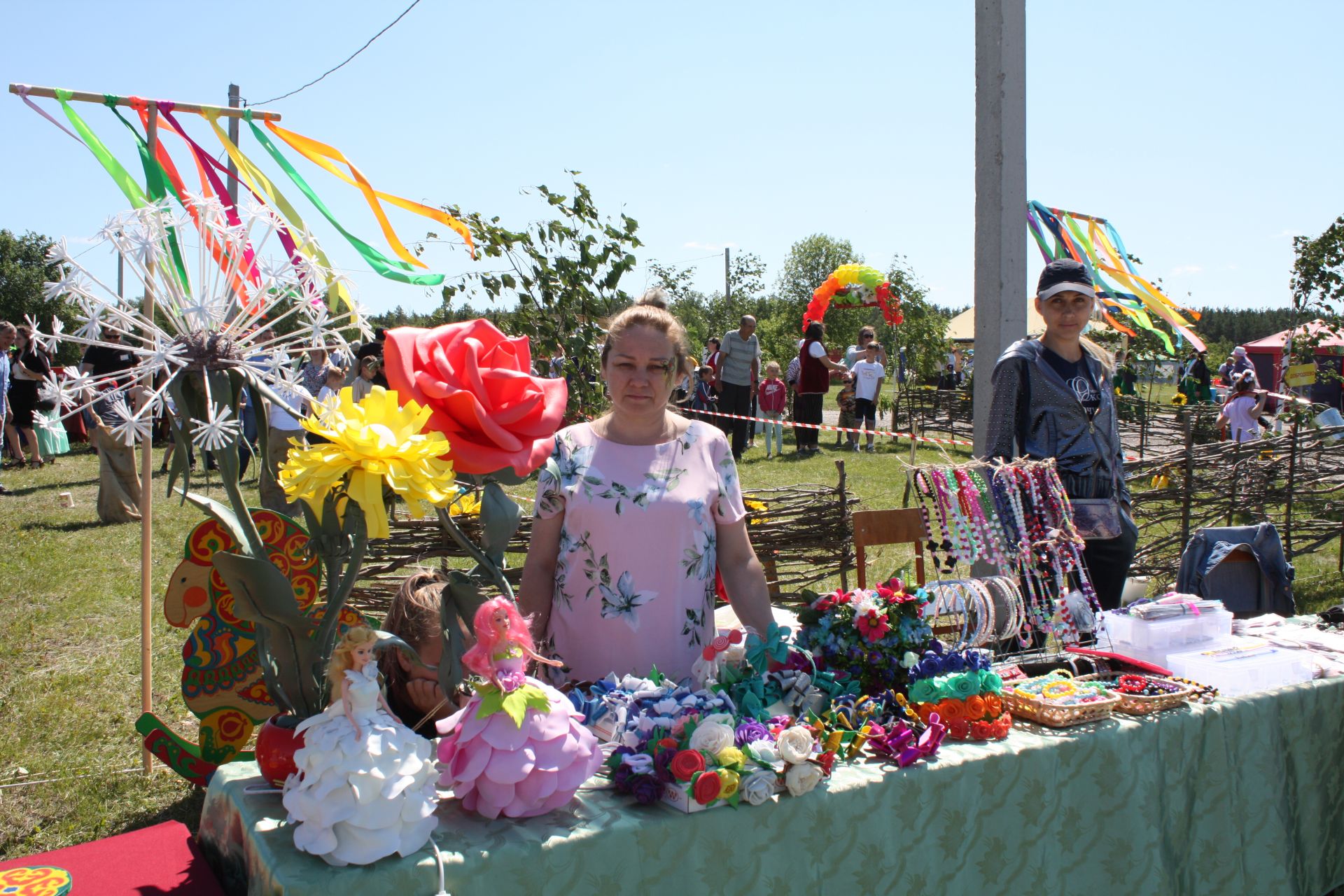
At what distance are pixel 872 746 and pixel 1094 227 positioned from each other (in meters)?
3.59

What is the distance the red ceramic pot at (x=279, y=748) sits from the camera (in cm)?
137

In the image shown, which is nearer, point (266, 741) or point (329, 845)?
point (329, 845)

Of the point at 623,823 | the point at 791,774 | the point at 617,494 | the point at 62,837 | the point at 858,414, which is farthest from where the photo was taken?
the point at 858,414

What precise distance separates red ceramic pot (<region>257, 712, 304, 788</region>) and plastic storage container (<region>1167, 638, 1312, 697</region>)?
6.69ft

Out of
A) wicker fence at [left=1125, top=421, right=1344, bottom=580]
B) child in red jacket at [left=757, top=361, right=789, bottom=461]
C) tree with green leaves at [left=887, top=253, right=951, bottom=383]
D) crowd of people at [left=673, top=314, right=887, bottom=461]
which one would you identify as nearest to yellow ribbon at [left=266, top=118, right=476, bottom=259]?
wicker fence at [left=1125, top=421, right=1344, bottom=580]

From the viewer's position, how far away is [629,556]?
2.06 m

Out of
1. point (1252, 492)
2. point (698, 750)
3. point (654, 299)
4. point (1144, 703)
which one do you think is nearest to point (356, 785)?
point (698, 750)

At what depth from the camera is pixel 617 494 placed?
6.75 ft

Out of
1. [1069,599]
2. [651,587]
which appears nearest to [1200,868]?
[1069,599]

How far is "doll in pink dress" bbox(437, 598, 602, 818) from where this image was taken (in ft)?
4.48

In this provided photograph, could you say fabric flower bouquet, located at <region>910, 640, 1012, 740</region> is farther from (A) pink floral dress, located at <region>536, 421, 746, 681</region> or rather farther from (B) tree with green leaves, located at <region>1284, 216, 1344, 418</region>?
(B) tree with green leaves, located at <region>1284, 216, 1344, 418</region>

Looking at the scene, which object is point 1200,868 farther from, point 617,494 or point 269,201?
point 269,201

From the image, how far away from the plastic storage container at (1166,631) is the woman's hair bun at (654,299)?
1488mm

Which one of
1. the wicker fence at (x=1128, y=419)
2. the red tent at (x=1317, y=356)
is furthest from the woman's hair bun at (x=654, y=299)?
the red tent at (x=1317, y=356)
